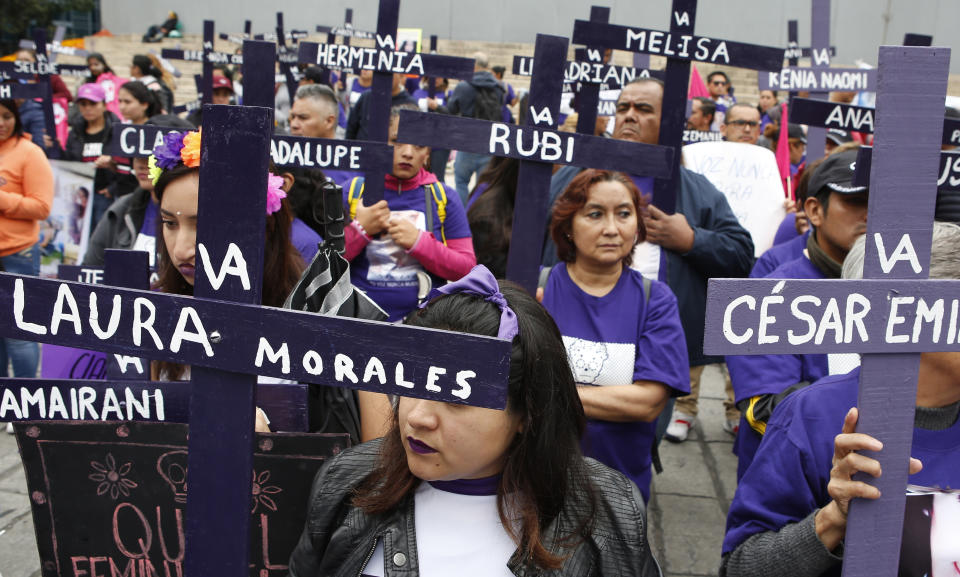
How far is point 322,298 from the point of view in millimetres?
2141

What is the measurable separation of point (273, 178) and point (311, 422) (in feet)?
2.02

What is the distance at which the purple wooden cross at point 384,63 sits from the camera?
4020 millimetres

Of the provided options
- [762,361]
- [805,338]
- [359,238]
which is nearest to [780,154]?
[359,238]

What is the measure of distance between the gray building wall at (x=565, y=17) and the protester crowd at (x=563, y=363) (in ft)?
68.3

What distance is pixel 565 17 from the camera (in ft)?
89.7

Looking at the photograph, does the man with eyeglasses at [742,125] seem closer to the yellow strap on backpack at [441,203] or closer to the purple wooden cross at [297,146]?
the yellow strap on backpack at [441,203]

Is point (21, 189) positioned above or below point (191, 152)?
below

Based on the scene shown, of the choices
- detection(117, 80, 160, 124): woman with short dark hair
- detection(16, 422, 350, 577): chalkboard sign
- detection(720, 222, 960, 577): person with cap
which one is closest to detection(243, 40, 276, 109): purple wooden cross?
detection(16, 422, 350, 577): chalkboard sign

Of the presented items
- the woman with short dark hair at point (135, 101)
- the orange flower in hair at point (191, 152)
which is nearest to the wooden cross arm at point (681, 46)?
the orange flower in hair at point (191, 152)

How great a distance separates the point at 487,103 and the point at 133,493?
6514mm

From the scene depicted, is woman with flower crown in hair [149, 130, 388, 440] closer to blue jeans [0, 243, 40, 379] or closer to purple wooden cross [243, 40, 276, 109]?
purple wooden cross [243, 40, 276, 109]

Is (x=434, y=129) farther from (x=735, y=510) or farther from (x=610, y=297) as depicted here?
(x=735, y=510)

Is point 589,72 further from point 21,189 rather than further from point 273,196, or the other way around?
point 21,189

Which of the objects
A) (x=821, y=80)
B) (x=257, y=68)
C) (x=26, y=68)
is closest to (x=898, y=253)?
(x=257, y=68)
